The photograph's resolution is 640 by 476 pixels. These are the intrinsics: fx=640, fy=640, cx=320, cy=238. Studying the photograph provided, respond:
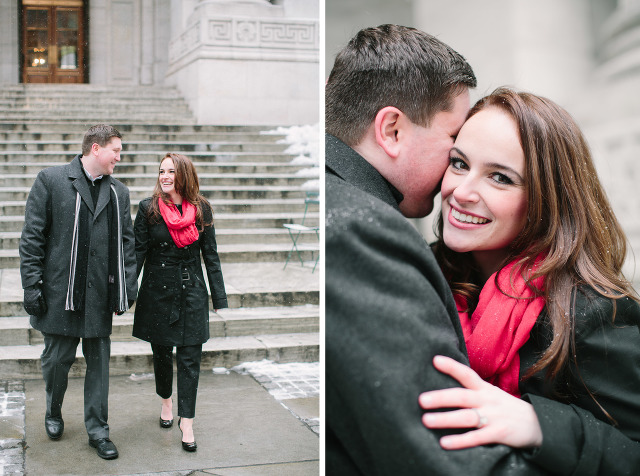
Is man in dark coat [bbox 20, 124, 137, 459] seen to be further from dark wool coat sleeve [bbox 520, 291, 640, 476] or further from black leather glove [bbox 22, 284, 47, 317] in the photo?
dark wool coat sleeve [bbox 520, 291, 640, 476]

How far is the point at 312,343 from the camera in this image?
3.46 meters

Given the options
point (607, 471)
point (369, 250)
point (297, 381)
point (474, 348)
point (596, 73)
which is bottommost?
point (297, 381)

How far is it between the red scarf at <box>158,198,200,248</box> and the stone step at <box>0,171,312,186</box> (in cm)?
14

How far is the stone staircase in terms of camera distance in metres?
2.31

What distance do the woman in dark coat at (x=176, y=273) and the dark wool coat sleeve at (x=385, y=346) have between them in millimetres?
1689

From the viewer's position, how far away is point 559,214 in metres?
1.34

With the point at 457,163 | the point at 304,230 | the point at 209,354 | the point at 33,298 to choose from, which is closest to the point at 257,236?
the point at 304,230

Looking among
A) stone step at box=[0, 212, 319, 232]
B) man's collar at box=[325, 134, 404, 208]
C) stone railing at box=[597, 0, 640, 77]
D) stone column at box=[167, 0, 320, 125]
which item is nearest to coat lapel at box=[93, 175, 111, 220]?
stone column at box=[167, 0, 320, 125]

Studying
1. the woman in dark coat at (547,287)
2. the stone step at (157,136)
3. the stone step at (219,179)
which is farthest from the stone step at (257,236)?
the woman in dark coat at (547,287)

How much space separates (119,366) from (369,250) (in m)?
1.88

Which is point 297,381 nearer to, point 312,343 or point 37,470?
point 312,343

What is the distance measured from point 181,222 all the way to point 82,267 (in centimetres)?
68

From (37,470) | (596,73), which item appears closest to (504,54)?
(596,73)

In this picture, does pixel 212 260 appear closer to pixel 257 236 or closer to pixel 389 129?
pixel 257 236
